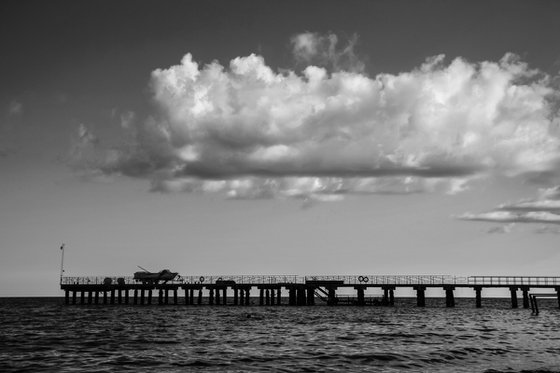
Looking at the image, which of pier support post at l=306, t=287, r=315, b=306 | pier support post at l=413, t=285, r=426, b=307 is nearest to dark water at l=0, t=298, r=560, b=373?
pier support post at l=413, t=285, r=426, b=307

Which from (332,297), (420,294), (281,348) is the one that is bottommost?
(281,348)

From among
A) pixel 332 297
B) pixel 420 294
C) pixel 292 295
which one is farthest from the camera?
pixel 292 295

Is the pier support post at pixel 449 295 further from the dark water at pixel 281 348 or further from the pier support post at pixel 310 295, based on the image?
the dark water at pixel 281 348

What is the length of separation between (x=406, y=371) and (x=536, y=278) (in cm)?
6894

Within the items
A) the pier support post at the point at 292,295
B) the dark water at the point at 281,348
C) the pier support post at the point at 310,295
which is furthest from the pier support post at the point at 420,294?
the dark water at the point at 281,348

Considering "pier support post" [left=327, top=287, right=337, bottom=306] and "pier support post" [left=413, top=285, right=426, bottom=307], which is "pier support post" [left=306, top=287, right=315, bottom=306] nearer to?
"pier support post" [left=327, top=287, right=337, bottom=306]

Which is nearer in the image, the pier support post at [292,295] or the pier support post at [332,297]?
the pier support post at [332,297]

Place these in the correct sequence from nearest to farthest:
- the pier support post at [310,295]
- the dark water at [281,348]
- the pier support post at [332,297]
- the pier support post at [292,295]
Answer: the dark water at [281,348], the pier support post at [332,297], the pier support post at [310,295], the pier support post at [292,295]

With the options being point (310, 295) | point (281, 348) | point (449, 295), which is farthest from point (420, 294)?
point (281, 348)

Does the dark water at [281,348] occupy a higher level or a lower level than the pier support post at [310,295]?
lower

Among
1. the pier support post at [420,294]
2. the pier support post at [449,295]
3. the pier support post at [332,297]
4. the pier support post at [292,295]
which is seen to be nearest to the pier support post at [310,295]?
the pier support post at [292,295]

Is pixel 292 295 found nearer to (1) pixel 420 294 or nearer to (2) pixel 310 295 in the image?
(2) pixel 310 295

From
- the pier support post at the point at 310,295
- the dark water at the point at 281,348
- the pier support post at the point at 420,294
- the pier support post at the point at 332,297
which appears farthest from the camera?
the pier support post at the point at 310,295

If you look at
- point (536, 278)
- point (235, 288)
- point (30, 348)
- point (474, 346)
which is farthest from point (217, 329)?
point (536, 278)
